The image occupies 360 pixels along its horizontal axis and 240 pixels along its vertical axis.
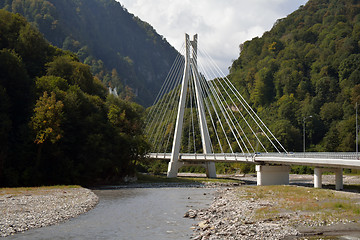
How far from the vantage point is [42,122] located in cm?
4078

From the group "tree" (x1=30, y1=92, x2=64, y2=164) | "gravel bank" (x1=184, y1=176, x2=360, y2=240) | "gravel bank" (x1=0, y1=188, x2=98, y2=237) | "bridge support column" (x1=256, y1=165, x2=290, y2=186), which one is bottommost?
"gravel bank" (x1=0, y1=188, x2=98, y2=237)

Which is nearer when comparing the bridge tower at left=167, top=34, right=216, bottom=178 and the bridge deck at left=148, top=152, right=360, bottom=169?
the bridge deck at left=148, top=152, right=360, bottom=169

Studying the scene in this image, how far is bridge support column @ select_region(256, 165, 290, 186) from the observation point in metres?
50.7

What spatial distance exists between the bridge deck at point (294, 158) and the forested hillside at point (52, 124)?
12.3 metres

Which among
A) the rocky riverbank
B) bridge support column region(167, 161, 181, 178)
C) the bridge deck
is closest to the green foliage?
the rocky riverbank

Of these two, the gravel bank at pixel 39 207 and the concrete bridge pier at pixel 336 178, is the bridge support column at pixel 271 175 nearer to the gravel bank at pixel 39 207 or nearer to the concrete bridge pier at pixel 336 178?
the concrete bridge pier at pixel 336 178

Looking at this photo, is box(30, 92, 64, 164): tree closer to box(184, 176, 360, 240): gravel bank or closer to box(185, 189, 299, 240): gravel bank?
box(185, 189, 299, 240): gravel bank

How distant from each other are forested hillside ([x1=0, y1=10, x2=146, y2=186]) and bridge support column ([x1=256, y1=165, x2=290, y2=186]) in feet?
48.4

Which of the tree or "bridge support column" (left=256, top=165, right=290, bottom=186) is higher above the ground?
the tree

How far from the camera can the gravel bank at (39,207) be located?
67.4 feet

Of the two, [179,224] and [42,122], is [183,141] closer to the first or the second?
[42,122]

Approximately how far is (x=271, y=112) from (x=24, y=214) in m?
88.2

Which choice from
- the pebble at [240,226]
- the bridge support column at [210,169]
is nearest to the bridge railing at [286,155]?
the bridge support column at [210,169]

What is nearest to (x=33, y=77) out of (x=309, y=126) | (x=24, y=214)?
(x=24, y=214)
